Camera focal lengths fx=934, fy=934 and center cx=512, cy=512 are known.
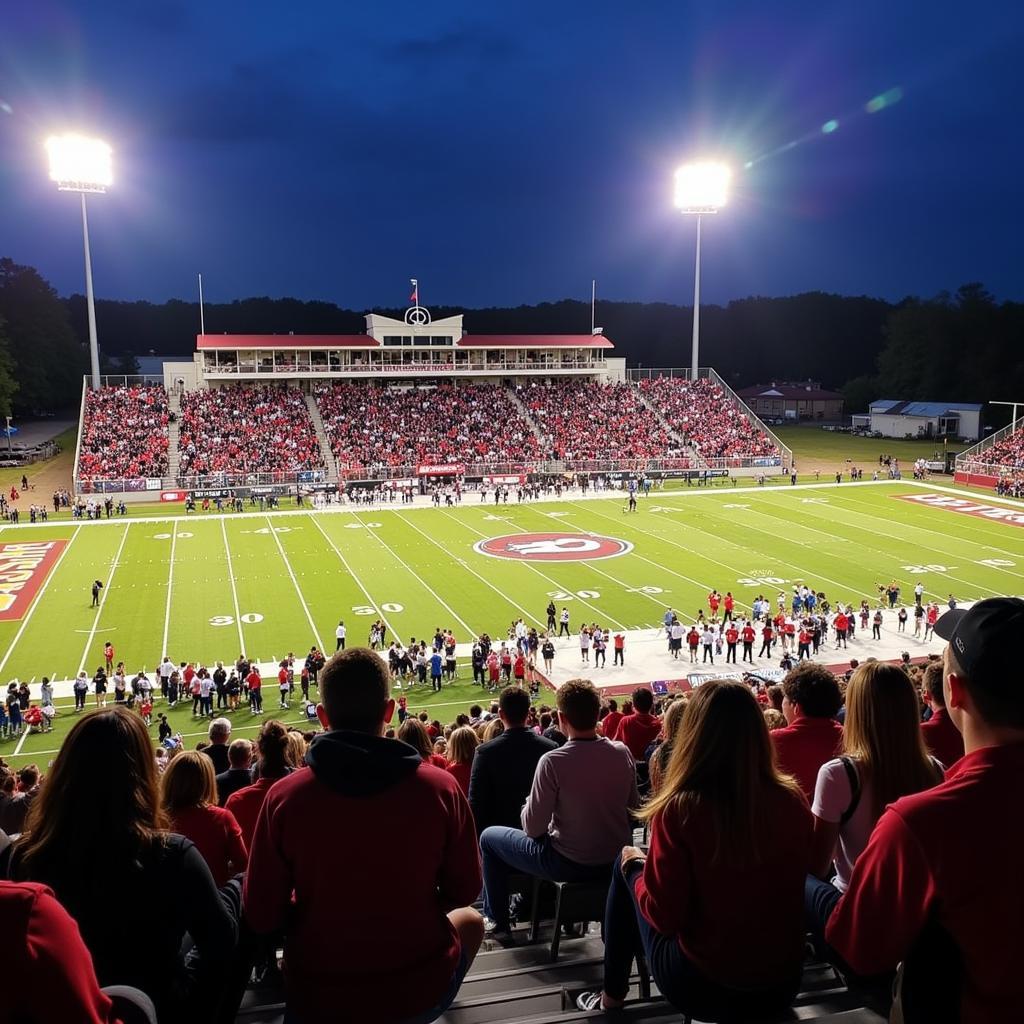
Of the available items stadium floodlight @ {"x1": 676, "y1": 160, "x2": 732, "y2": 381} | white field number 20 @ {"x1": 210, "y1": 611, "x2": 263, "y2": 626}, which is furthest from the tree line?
white field number 20 @ {"x1": 210, "y1": 611, "x2": 263, "y2": 626}

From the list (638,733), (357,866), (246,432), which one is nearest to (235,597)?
(638,733)

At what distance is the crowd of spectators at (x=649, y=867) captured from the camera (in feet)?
7.76

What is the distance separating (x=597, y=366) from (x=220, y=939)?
66938mm

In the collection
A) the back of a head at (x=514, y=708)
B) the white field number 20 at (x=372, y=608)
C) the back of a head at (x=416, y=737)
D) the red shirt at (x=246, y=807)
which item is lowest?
the white field number 20 at (x=372, y=608)

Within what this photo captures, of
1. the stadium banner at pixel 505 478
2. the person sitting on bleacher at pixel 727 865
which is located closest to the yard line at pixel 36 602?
the stadium banner at pixel 505 478

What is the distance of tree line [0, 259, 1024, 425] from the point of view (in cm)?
9325

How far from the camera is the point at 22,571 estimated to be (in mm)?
32719

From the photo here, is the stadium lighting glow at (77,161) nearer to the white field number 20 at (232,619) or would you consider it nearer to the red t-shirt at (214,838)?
the white field number 20 at (232,619)

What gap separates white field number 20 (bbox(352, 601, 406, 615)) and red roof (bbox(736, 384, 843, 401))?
8323 cm

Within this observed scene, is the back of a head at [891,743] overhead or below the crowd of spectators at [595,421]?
below

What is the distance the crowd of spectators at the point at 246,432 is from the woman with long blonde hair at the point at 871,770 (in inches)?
1913

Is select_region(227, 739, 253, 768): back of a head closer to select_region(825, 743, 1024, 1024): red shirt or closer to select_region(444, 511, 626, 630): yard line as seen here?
select_region(825, 743, 1024, 1024): red shirt

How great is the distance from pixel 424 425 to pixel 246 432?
1082cm

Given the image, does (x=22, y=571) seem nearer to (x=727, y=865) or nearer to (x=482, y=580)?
(x=482, y=580)
